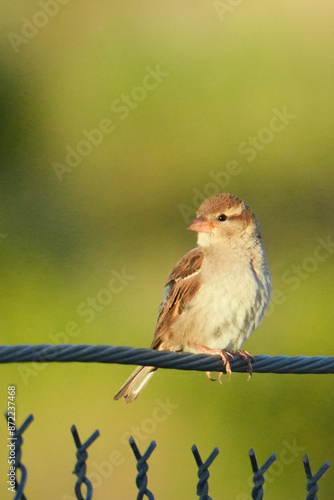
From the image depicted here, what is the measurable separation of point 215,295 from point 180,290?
0.26 m

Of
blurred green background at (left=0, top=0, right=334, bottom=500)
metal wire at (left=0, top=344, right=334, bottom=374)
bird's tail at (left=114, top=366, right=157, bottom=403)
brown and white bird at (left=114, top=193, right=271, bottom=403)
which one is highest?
blurred green background at (left=0, top=0, right=334, bottom=500)

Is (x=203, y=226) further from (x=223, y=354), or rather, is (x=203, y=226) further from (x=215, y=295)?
(x=223, y=354)

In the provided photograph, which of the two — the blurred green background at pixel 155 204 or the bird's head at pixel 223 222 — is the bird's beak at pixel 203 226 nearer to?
the bird's head at pixel 223 222

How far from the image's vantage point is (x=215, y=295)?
457cm

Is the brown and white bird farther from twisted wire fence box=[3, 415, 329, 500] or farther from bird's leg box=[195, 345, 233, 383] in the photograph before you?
twisted wire fence box=[3, 415, 329, 500]

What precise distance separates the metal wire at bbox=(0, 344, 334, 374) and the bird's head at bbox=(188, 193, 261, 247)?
1.31 metres

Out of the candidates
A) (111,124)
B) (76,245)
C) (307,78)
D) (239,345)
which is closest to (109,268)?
(76,245)

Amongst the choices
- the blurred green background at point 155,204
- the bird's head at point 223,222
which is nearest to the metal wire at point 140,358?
the bird's head at point 223,222

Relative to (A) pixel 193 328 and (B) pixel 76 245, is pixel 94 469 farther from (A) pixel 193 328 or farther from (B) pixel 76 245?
(B) pixel 76 245

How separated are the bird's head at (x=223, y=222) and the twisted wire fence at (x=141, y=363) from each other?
139cm

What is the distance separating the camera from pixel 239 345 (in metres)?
4.67

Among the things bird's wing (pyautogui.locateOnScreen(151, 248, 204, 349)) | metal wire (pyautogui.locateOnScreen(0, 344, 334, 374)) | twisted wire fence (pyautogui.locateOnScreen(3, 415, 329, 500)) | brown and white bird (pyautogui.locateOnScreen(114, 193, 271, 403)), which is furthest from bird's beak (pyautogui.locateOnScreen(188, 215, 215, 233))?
twisted wire fence (pyautogui.locateOnScreen(3, 415, 329, 500))

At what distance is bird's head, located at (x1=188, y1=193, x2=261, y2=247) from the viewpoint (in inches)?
196

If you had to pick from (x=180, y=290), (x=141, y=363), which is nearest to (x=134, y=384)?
(x=180, y=290)
